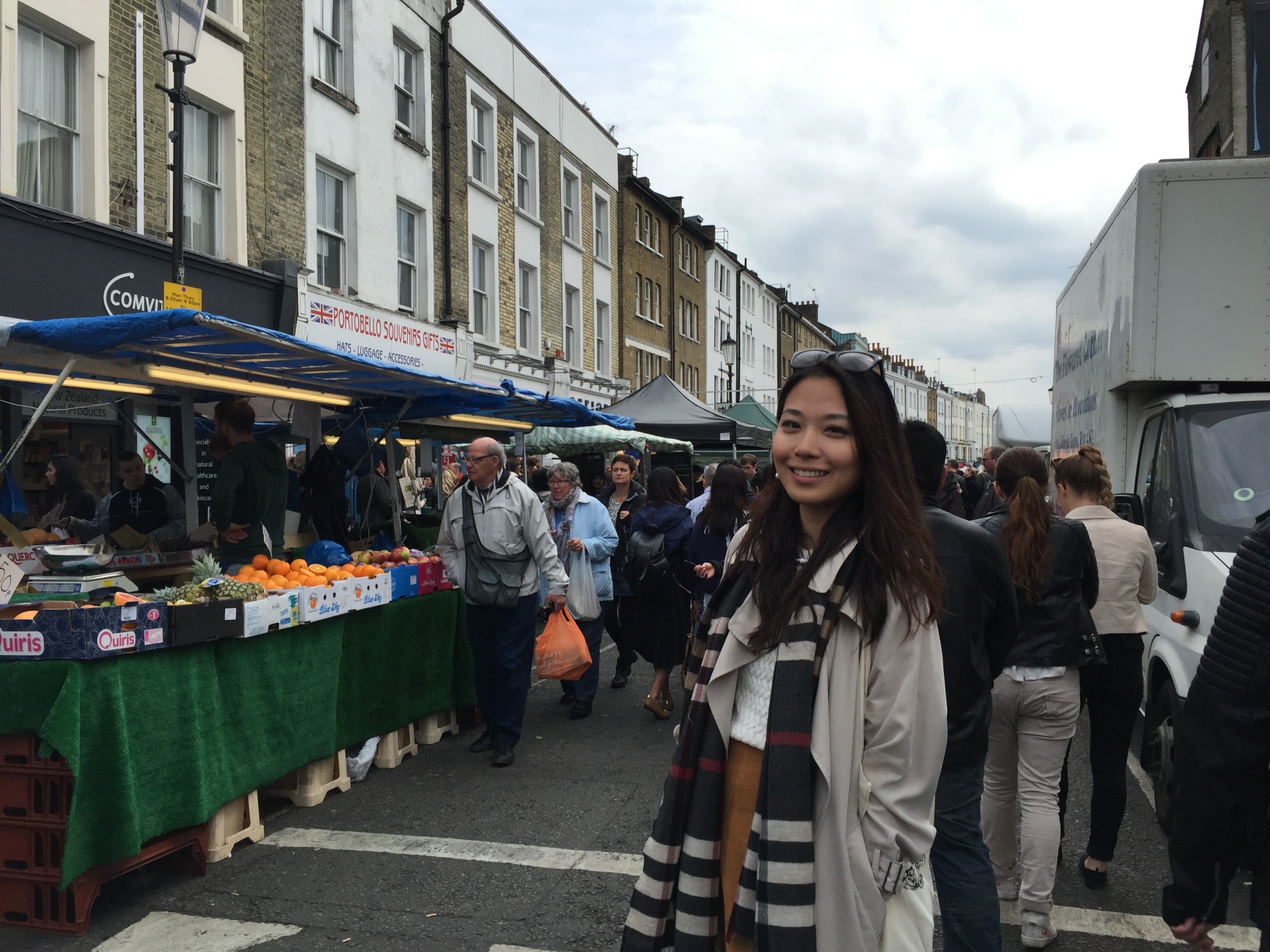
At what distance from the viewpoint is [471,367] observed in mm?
19859

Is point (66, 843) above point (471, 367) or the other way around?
the other way around

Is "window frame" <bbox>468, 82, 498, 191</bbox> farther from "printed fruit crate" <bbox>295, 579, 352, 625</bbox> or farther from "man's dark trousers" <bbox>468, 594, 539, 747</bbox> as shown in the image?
"printed fruit crate" <bbox>295, 579, 352, 625</bbox>

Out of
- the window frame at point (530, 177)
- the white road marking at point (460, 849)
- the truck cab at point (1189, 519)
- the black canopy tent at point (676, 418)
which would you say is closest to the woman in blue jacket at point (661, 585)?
the white road marking at point (460, 849)

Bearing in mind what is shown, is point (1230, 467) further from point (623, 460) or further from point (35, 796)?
point (35, 796)

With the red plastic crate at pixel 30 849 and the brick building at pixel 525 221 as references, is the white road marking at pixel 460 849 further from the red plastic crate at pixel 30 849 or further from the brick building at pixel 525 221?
the brick building at pixel 525 221

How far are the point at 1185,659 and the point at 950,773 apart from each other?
259 cm

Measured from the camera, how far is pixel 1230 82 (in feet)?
63.4

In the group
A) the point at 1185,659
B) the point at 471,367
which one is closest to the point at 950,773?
the point at 1185,659

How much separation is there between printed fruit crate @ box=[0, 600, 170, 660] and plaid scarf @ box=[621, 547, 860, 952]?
297cm

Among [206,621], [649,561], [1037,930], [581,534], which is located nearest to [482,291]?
[581,534]

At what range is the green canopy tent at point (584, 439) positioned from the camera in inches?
613

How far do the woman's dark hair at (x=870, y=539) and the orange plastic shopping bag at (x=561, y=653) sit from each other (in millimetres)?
4760

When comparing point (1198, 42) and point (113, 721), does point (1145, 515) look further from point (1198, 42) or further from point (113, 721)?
point (1198, 42)

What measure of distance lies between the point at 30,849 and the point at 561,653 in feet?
11.0
